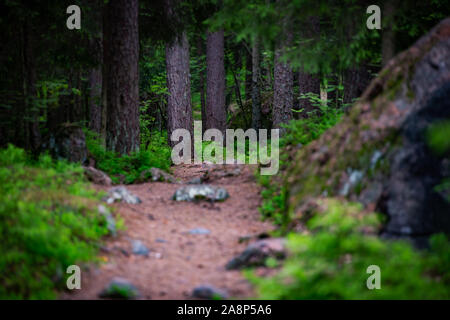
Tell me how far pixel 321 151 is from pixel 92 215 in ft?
11.6

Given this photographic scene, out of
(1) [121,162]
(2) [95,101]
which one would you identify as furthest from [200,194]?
(2) [95,101]

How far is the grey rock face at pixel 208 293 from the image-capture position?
4.13m

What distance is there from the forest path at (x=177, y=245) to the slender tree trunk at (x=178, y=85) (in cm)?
668

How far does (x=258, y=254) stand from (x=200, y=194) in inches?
123

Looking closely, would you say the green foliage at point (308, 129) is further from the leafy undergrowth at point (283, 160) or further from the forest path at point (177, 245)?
the forest path at point (177, 245)

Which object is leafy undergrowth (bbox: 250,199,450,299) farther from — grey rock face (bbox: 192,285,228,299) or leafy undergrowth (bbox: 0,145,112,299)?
leafy undergrowth (bbox: 0,145,112,299)

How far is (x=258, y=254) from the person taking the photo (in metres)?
4.77

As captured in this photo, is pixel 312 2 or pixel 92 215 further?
pixel 312 2

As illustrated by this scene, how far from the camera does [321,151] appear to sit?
19.8 ft

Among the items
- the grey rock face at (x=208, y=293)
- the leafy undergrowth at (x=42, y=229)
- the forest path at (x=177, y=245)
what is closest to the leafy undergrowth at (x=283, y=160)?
the forest path at (x=177, y=245)

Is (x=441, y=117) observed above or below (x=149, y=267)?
above

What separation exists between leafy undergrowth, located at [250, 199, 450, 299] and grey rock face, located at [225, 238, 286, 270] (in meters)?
0.76
